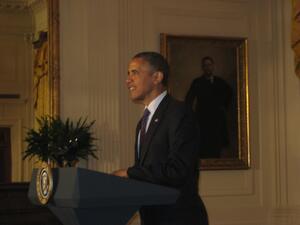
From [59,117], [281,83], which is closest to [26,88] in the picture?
[59,117]

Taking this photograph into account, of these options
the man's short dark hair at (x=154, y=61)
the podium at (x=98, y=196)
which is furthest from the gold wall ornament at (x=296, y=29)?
the podium at (x=98, y=196)

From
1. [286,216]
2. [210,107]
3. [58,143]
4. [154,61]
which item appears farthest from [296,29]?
[154,61]

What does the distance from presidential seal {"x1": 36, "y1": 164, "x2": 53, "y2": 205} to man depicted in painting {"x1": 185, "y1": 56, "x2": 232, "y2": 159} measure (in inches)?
231

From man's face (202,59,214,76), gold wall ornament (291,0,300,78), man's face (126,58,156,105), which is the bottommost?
man's face (126,58,156,105)

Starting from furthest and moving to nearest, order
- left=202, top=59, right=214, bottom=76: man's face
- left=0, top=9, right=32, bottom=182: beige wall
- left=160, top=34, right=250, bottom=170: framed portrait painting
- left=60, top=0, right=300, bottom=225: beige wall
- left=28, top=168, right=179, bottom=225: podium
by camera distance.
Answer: left=202, top=59, right=214, bottom=76: man's face → left=160, top=34, right=250, bottom=170: framed portrait painting → left=60, top=0, right=300, bottom=225: beige wall → left=0, top=9, right=32, bottom=182: beige wall → left=28, top=168, right=179, bottom=225: podium

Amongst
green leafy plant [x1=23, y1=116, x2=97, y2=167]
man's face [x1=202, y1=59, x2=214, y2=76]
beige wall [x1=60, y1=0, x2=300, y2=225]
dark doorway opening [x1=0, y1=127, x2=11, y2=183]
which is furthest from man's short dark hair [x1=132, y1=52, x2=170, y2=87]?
man's face [x1=202, y1=59, x2=214, y2=76]

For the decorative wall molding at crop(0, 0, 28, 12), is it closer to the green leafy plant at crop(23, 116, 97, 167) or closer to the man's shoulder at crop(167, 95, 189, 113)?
the green leafy plant at crop(23, 116, 97, 167)

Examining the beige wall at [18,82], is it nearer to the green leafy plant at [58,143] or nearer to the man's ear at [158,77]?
the green leafy plant at [58,143]

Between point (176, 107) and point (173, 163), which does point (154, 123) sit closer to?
point (176, 107)

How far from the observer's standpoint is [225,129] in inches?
348

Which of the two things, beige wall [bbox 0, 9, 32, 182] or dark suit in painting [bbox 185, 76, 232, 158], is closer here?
beige wall [bbox 0, 9, 32, 182]

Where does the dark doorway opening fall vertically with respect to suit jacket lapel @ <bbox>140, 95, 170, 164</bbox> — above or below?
below

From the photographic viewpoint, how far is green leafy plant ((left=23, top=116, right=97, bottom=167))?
7.55m

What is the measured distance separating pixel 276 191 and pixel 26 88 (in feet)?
11.2
